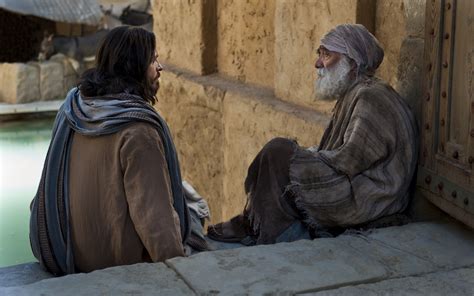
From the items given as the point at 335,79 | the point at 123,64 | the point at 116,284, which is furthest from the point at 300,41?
the point at 116,284

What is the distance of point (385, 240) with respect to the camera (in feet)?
10.7

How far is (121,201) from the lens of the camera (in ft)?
10.4

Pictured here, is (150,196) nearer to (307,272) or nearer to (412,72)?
(307,272)

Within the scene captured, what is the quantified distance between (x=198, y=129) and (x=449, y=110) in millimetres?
3623

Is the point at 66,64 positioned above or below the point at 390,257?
below

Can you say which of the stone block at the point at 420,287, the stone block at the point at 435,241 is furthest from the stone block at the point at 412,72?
the stone block at the point at 420,287

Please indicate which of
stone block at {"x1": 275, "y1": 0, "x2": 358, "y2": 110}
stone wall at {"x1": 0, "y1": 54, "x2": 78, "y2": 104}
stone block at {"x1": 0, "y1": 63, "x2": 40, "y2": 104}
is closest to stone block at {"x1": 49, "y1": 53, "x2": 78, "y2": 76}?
stone wall at {"x1": 0, "y1": 54, "x2": 78, "y2": 104}

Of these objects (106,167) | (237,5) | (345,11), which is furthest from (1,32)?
(106,167)

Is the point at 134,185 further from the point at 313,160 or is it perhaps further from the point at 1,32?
the point at 1,32

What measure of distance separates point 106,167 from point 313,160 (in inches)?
35.8

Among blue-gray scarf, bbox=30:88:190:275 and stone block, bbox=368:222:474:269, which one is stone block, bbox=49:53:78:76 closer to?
blue-gray scarf, bbox=30:88:190:275

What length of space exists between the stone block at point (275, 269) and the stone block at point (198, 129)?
3270 millimetres

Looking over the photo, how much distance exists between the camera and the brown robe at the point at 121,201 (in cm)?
310

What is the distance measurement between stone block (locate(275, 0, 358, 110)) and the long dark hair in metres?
1.68
